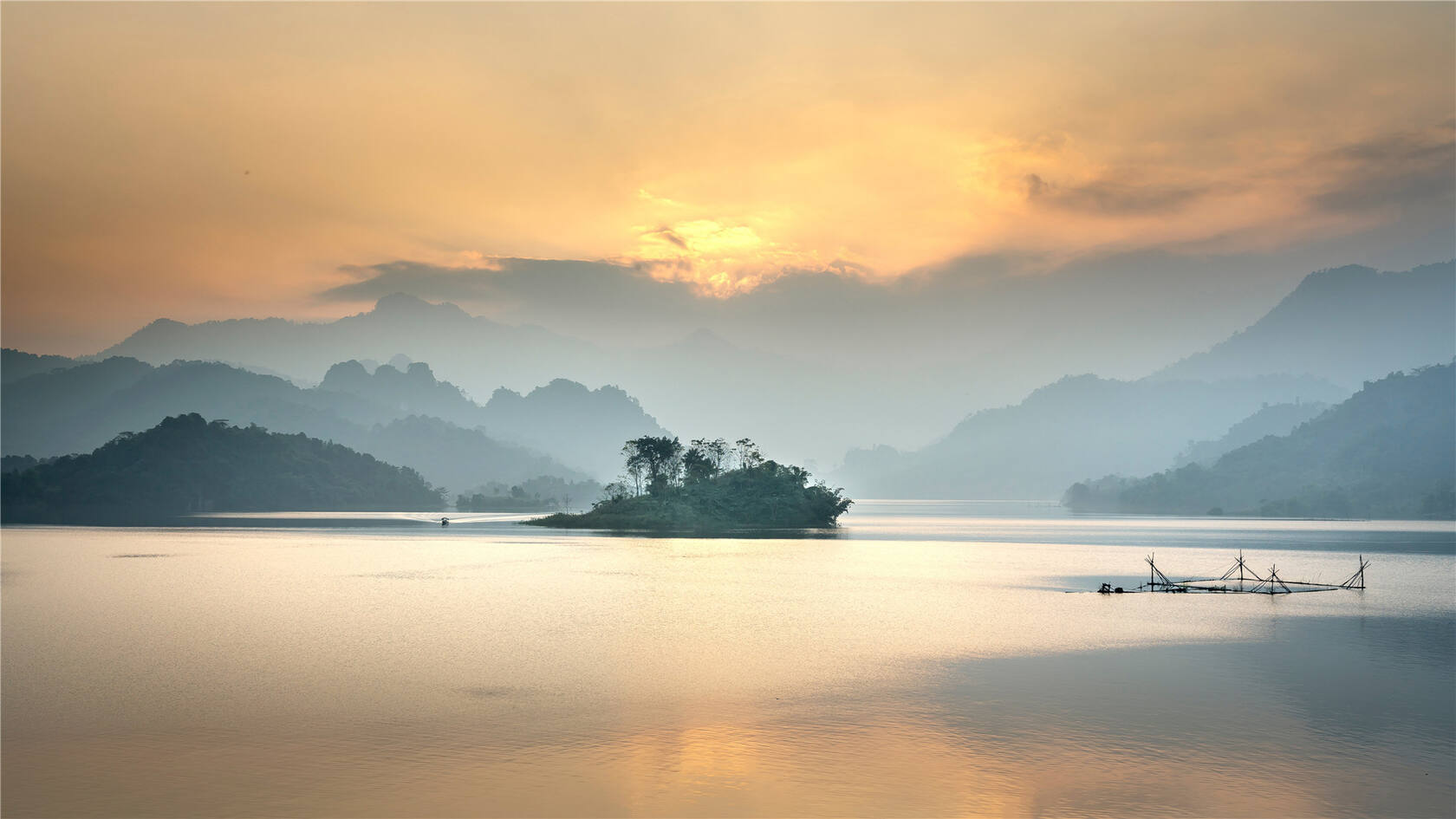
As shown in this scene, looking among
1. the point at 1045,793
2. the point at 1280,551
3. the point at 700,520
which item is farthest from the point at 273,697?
the point at 700,520

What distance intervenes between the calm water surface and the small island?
9540cm

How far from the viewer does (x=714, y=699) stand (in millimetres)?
31172

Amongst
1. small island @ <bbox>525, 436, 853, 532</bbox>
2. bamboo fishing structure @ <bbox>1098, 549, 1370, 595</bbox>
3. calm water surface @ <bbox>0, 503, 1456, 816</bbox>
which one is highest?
small island @ <bbox>525, 436, 853, 532</bbox>

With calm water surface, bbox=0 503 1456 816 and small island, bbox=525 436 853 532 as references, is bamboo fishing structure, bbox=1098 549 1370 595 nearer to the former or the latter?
calm water surface, bbox=0 503 1456 816

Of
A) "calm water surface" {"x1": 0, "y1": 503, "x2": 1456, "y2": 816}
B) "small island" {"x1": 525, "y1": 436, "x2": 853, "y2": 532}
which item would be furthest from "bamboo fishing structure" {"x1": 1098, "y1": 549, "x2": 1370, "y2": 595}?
"small island" {"x1": 525, "y1": 436, "x2": 853, "y2": 532}

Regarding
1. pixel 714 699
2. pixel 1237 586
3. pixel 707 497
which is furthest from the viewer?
pixel 707 497

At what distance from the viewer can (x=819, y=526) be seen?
174m

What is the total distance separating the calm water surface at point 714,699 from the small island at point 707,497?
95403 mm

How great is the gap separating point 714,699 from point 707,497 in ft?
448

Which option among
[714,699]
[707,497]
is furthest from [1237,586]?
[707,497]

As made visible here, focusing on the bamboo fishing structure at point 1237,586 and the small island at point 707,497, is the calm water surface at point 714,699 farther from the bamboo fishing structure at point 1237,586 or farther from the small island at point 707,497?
the small island at point 707,497

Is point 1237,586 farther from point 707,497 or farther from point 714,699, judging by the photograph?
point 707,497

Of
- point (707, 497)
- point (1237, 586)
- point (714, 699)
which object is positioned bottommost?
point (714, 699)

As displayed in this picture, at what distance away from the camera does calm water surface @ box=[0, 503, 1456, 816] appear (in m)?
21.9
